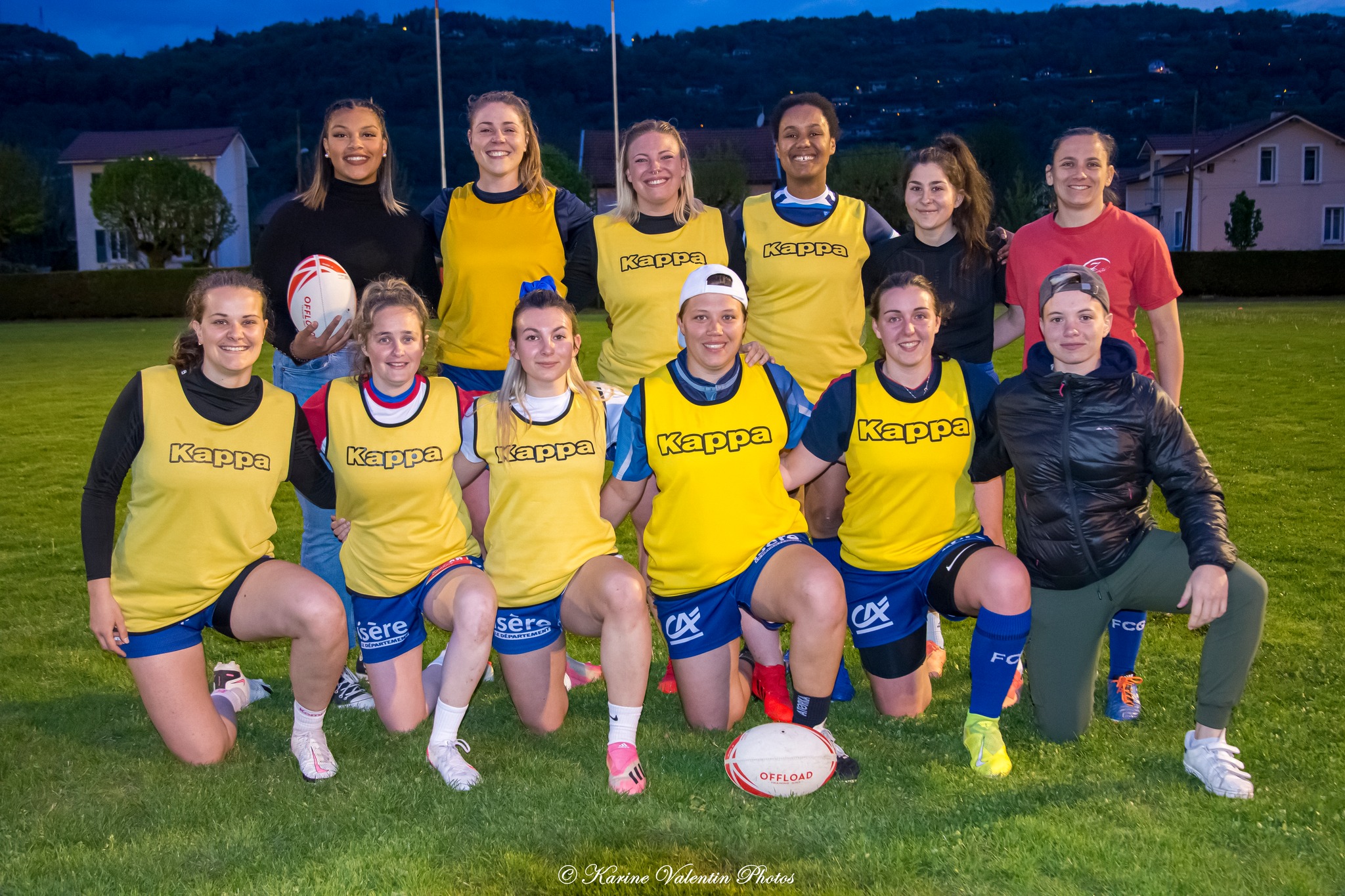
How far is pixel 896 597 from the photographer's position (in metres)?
3.97

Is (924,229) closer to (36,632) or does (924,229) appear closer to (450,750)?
(450,750)

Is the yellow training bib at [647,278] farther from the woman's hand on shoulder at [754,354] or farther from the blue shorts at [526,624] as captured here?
the blue shorts at [526,624]

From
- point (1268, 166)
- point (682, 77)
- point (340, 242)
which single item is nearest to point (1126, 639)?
point (340, 242)

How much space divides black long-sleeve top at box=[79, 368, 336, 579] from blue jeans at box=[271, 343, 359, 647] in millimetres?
658

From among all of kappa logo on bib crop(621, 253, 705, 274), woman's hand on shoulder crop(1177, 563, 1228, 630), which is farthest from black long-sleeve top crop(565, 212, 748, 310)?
woman's hand on shoulder crop(1177, 563, 1228, 630)

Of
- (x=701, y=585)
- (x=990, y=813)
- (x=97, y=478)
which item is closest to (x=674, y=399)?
(x=701, y=585)

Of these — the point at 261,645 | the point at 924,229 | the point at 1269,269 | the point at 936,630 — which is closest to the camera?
the point at 924,229

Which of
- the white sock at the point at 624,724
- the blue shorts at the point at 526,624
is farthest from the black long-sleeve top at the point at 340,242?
the white sock at the point at 624,724

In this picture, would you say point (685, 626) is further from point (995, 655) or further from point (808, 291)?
point (808, 291)

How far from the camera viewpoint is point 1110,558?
372 centimetres

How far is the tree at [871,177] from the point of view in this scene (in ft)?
165

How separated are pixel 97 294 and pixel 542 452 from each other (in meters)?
34.2

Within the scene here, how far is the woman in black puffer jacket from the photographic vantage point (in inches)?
137

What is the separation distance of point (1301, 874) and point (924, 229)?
2.68 meters
